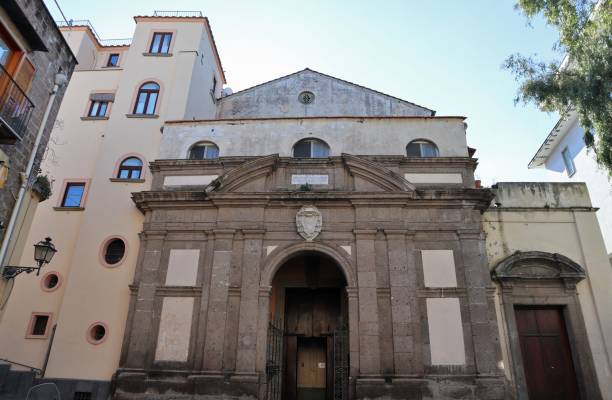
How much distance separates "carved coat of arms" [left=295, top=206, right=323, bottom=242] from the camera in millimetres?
13414

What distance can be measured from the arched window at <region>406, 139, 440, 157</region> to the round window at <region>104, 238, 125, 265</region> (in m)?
10.6

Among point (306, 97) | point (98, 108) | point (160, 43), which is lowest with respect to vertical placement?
point (98, 108)

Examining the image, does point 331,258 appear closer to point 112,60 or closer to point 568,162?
point 568,162

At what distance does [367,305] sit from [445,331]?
2.38m

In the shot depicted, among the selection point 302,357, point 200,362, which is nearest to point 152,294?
point 200,362

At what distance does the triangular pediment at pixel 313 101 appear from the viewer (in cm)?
1908

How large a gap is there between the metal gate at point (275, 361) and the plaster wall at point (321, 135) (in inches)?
240

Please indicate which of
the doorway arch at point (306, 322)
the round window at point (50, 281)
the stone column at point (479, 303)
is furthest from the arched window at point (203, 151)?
the stone column at point (479, 303)

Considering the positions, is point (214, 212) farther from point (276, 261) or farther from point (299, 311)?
point (299, 311)

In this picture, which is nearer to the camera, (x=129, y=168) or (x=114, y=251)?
(x=114, y=251)

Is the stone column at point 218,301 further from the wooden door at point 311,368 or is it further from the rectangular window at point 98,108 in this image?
the rectangular window at point 98,108

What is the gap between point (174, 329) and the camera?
12.8 m

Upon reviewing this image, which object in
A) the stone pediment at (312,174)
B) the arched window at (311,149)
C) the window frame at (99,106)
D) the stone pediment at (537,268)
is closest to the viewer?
the stone pediment at (537,268)

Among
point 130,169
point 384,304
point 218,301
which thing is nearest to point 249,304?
point 218,301
